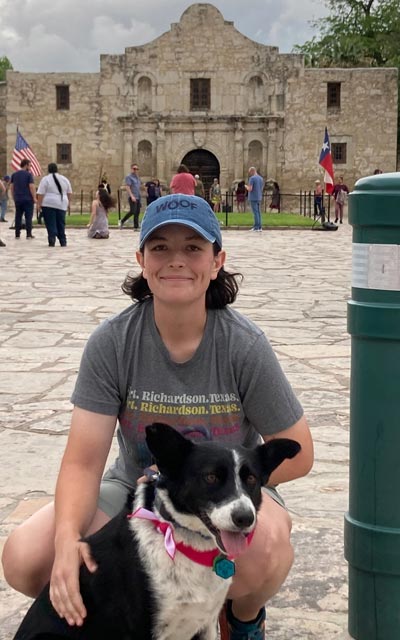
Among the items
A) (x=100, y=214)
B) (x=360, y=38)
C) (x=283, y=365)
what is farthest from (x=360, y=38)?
(x=283, y=365)

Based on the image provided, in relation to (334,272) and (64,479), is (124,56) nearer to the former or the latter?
(334,272)

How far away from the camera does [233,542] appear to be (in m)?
2.04

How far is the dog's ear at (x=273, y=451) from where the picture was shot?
2250 millimetres

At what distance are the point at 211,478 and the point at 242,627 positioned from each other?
0.73m

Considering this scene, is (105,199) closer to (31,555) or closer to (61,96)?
(31,555)

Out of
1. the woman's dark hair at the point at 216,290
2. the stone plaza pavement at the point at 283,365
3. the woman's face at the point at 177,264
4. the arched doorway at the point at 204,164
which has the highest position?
the arched doorway at the point at 204,164

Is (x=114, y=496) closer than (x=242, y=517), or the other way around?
(x=242, y=517)

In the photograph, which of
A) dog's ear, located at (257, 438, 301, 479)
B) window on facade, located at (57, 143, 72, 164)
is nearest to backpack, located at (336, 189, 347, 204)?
window on facade, located at (57, 143, 72, 164)

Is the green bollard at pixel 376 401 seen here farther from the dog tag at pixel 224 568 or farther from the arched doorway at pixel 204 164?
the arched doorway at pixel 204 164

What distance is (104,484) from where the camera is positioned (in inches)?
110

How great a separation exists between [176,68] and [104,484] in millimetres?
40409

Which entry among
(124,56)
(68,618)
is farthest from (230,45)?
(68,618)

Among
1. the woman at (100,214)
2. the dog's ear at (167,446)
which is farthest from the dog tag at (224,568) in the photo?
the woman at (100,214)

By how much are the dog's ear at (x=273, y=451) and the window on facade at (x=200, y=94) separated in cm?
4057
